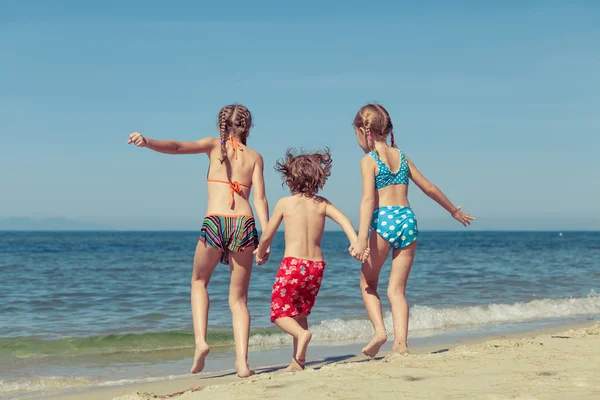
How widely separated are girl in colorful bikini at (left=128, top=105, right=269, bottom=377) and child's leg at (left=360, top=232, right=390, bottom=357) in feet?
2.77

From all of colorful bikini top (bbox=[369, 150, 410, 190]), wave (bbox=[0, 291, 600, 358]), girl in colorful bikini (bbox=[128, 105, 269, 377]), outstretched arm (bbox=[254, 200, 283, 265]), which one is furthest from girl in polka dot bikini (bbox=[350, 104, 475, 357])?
wave (bbox=[0, 291, 600, 358])

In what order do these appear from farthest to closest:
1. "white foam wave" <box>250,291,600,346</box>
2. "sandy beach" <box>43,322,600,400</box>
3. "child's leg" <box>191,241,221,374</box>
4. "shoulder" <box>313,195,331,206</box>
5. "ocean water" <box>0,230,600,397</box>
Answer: "white foam wave" <box>250,291,600,346</box>
"ocean water" <box>0,230,600,397</box>
"shoulder" <box>313,195,331,206</box>
"child's leg" <box>191,241,221,374</box>
"sandy beach" <box>43,322,600,400</box>

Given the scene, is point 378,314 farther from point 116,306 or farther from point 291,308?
point 116,306

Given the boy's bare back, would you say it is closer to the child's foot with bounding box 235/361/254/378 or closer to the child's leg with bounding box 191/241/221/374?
the child's leg with bounding box 191/241/221/374

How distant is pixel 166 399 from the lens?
3.93m

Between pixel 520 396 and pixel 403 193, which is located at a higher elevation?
pixel 403 193

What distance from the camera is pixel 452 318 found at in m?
9.23

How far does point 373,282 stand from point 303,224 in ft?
2.55

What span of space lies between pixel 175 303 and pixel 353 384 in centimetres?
795

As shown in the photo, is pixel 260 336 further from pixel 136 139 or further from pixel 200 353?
pixel 136 139

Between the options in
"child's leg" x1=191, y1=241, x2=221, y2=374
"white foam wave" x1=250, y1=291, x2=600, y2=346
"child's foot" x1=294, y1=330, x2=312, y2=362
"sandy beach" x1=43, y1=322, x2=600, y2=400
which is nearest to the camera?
"sandy beach" x1=43, y1=322, x2=600, y2=400

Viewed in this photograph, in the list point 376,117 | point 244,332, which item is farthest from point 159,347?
point 376,117

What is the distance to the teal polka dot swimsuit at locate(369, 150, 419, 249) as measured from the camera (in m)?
4.90

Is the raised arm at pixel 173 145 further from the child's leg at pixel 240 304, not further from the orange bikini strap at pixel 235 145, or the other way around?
the child's leg at pixel 240 304
